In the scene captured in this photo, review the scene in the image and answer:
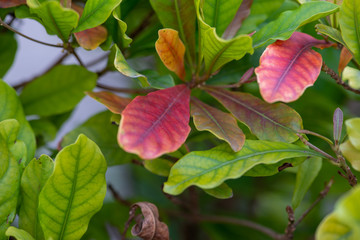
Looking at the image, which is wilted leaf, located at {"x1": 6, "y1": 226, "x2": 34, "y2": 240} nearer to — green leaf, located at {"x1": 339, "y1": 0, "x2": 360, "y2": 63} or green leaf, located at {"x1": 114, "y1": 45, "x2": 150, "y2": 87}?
green leaf, located at {"x1": 114, "y1": 45, "x2": 150, "y2": 87}

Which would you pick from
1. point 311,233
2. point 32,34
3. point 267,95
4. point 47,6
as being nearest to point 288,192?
point 311,233

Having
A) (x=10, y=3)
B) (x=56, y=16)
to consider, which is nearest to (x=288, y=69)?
(x=56, y=16)

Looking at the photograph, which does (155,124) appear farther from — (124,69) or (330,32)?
(330,32)

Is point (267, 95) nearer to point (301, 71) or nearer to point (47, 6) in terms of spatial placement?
point (301, 71)

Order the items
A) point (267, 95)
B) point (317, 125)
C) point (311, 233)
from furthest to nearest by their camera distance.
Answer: point (311, 233) < point (317, 125) < point (267, 95)

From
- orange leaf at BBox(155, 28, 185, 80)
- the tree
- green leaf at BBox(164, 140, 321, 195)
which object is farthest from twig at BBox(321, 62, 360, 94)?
orange leaf at BBox(155, 28, 185, 80)

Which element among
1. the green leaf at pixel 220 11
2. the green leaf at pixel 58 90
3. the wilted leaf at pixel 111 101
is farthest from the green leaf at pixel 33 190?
the green leaf at pixel 220 11
